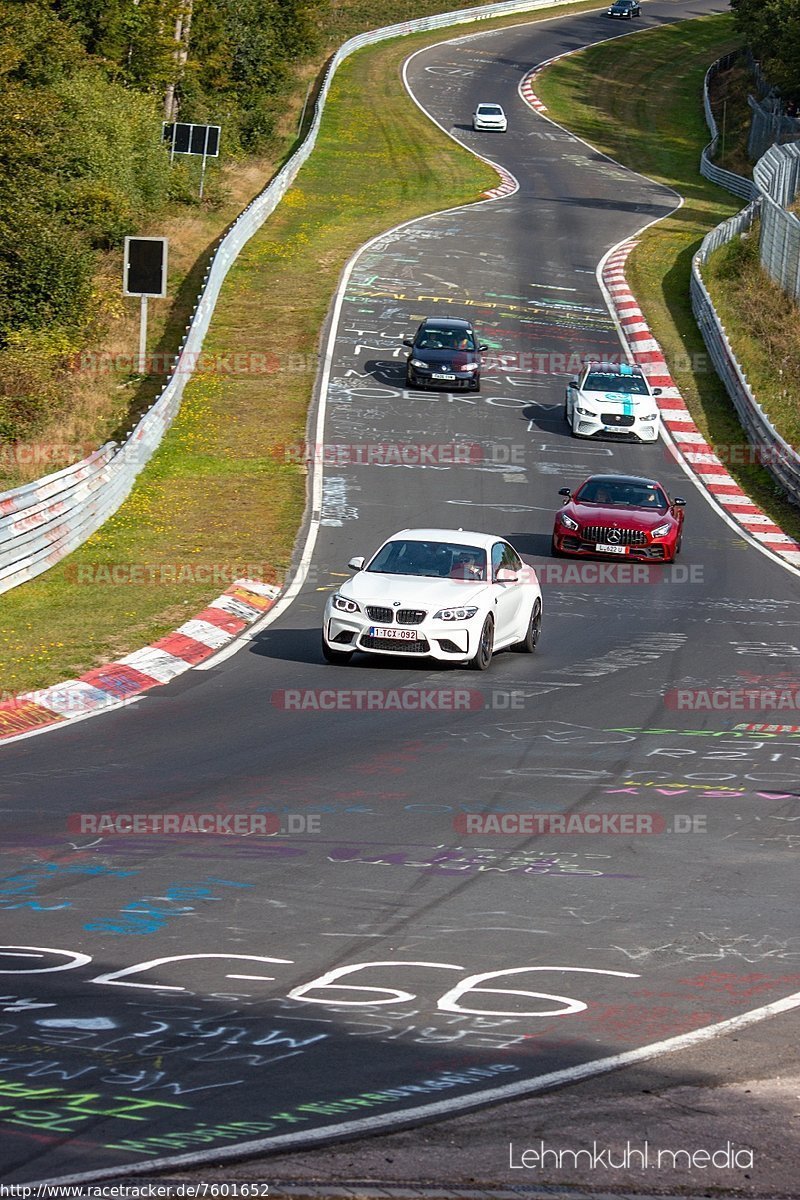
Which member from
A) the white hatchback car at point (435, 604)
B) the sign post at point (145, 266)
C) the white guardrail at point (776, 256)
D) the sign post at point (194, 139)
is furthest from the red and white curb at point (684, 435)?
the sign post at point (194, 139)

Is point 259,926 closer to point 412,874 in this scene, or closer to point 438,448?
point 412,874

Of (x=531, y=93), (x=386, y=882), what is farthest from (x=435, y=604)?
(x=531, y=93)

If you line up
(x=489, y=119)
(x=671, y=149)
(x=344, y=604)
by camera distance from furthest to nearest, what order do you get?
(x=489, y=119) → (x=671, y=149) → (x=344, y=604)

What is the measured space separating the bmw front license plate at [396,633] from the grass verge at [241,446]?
298 cm

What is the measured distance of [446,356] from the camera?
37.8 meters

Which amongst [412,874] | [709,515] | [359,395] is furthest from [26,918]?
[359,395]

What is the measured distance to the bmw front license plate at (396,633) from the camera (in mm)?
17531

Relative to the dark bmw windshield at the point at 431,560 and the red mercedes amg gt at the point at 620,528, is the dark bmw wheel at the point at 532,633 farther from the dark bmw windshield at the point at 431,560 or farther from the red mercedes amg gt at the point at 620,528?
the red mercedes amg gt at the point at 620,528

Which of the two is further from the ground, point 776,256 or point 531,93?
point 531,93

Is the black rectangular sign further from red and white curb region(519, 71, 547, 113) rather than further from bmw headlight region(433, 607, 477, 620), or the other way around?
red and white curb region(519, 71, 547, 113)

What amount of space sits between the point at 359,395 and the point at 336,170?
98.2ft

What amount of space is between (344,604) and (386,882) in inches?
317

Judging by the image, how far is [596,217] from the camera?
59094mm

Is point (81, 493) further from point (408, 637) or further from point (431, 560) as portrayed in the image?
point (408, 637)
